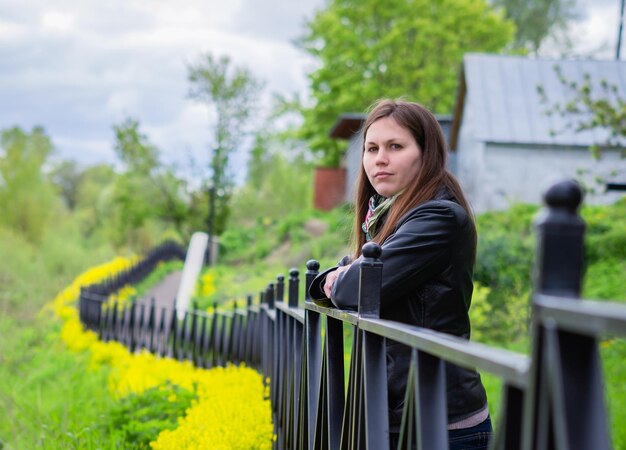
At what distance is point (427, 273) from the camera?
6.99ft

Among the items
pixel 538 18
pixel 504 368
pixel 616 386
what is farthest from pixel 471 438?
pixel 538 18

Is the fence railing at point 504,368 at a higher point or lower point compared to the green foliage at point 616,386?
higher

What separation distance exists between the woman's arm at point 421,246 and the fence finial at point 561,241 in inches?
46.5

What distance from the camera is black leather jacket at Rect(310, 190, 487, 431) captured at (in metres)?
2.12

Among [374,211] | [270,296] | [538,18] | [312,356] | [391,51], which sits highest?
[538,18]

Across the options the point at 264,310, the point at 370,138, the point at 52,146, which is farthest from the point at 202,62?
the point at 370,138

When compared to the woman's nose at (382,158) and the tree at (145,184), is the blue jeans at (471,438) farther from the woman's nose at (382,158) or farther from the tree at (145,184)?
the tree at (145,184)

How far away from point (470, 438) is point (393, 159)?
2.83 ft

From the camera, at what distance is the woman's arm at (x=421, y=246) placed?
2.11 metres

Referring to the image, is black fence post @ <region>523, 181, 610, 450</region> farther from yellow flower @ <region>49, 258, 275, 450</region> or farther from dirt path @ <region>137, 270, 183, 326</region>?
dirt path @ <region>137, 270, 183, 326</region>

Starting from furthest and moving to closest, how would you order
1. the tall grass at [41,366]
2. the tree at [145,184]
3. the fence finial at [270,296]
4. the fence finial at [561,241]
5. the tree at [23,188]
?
1. the tree at [23,188]
2. the tree at [145,184]
3. the tall grass at [41,366]
4. the fence finial at [270,296]
5. the fence finial at [561,241]

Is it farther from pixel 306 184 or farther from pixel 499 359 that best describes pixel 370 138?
pixel 306 184

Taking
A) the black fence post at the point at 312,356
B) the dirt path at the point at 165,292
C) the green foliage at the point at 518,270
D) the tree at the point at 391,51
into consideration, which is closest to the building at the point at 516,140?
the green foliage at the point at 518,270

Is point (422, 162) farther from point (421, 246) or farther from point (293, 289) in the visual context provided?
point (293, 289)
